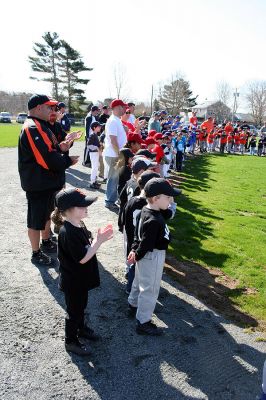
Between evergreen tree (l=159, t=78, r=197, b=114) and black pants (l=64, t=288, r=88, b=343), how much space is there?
60484mm

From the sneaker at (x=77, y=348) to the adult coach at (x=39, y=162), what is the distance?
178 cm

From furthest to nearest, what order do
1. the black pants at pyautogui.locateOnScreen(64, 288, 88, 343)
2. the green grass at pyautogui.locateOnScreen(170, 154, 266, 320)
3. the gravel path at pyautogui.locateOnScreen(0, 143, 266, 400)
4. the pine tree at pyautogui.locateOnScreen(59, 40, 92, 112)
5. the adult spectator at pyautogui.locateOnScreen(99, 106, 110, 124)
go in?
the pine tree at pyautogui.locateOnScreen(59, 40, 92, 112), the adult spectator at pyautogui.locateOnScreen(99, 106, 110, 124), the green grass at pyautogui.locateOnScreen(170, 154, 266, 320), the black pants at pyautogui.locateOnScreen(64, 288, 88, 343), the gravel path at pyautogui.locateOnScreen(0, 143, 266, 400)

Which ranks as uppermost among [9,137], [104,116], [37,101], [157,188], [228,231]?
[104,116]

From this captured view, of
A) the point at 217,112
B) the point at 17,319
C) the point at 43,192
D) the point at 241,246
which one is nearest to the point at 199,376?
the point at 17,319

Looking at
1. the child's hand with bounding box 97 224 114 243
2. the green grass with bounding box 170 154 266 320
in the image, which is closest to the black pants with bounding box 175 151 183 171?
the green grass with bounding box 170 154 266 320

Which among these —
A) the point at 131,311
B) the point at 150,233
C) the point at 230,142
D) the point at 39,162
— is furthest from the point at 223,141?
the point at 150,233

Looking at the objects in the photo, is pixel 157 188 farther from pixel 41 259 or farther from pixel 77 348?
pixel 41 259

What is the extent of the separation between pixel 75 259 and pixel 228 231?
4.97 meters

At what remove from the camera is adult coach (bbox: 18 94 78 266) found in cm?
452

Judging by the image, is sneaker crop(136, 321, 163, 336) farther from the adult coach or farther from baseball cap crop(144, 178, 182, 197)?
the adult coach

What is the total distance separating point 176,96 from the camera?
6275 centimetres

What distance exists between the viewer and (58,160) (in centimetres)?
462

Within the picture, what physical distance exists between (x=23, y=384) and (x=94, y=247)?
1.23m

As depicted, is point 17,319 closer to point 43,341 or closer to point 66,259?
point 43,341
